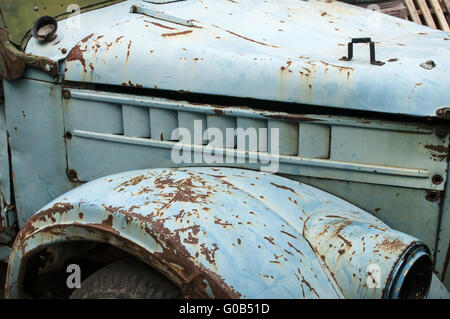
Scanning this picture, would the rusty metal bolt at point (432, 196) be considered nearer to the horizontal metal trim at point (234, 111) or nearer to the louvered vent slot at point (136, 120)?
the horizontal metal trim at point (234, 111)

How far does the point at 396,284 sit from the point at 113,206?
3.15 ft

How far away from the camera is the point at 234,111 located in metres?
2.23

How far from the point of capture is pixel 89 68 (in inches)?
96.4

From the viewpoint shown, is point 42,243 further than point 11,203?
No

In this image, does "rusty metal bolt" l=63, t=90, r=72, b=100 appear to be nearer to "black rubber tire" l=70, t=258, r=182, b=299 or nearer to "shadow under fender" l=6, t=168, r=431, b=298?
"shadow under fender" l=6, t=168, r=431, b=298

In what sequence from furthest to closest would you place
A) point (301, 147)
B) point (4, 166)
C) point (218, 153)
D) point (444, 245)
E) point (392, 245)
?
point (4, 166) → point (218, 153) → point (301, 147) → point (444, 245) → point (392, 245)

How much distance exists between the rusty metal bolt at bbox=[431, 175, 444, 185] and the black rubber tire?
99cm

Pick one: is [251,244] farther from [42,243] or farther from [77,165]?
[77,165]

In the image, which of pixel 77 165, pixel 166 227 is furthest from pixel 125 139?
pixel 166 227

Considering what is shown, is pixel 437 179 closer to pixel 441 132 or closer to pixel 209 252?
pixel 441 132

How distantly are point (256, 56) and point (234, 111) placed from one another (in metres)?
0.25

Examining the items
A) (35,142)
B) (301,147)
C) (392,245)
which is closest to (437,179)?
(392,245)

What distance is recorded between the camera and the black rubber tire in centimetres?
181

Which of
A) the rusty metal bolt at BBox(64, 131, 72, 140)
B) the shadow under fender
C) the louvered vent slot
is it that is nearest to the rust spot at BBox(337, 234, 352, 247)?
the shadow under fender
